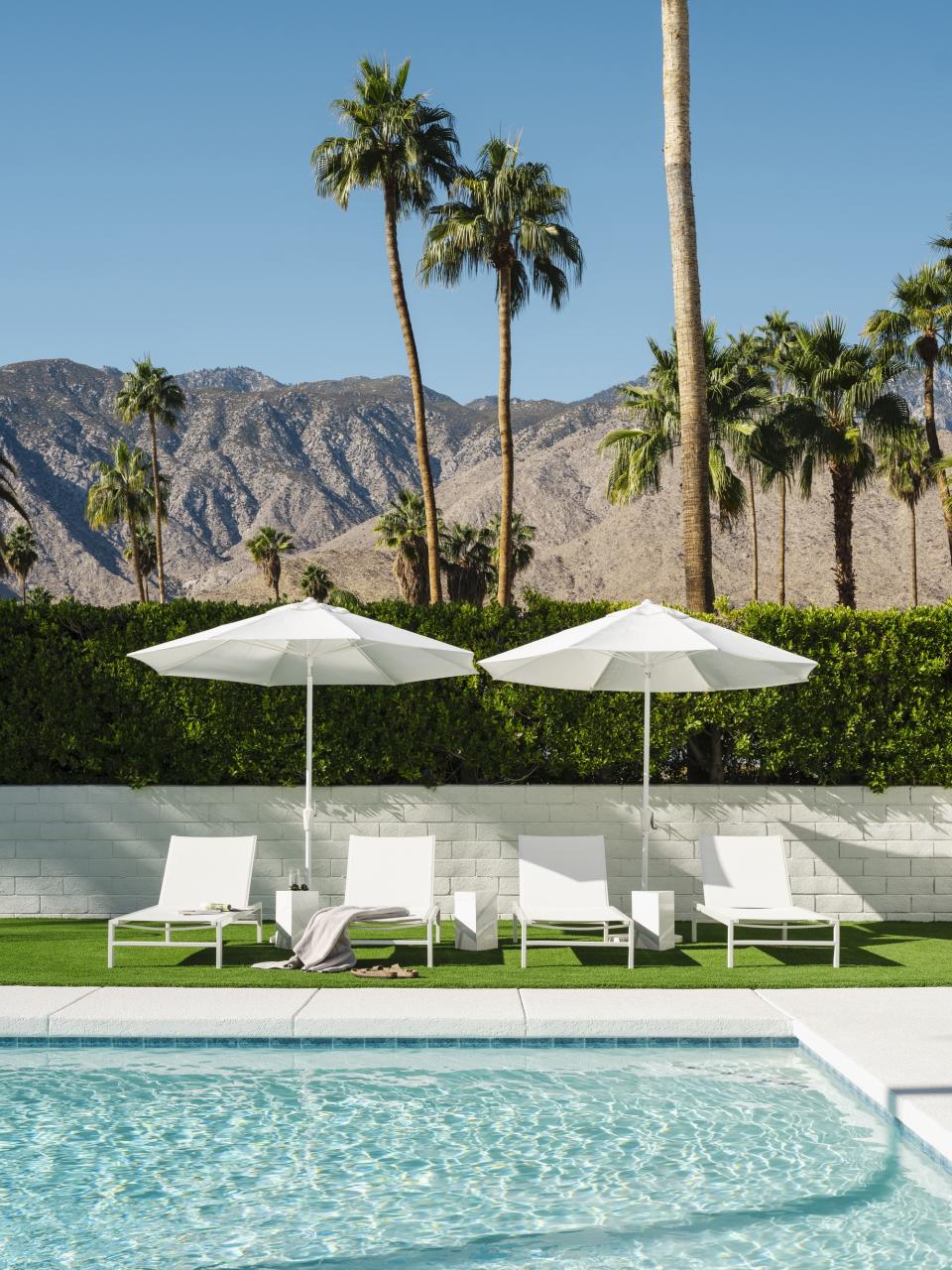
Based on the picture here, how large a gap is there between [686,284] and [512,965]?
688 cm

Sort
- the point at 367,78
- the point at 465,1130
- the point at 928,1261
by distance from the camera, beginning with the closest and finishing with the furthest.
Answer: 1. the point at 928,1261
2. the point at 465,1130
3. the point at 367,78

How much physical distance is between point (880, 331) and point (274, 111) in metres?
15.0

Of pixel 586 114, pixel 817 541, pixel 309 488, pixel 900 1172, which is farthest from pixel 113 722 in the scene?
pixel 309 488

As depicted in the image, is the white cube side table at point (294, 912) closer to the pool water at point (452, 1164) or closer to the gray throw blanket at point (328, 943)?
the gray throw blanket at point (328, 943)

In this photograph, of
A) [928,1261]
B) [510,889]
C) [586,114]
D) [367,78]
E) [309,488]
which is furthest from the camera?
[309,488]

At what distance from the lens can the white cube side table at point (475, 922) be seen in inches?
365

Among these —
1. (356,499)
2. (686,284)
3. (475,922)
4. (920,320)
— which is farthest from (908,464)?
(356,499)

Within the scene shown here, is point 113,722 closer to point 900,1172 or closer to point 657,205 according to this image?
point 657,205

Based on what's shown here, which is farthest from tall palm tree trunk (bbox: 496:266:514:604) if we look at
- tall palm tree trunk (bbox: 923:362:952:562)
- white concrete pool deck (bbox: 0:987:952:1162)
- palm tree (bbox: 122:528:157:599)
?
palm tree (bbox: 122:528:157:599)

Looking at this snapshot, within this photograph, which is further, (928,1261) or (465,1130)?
(465,1130)

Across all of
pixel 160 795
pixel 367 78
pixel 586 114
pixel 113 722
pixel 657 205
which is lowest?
pixel 160 795

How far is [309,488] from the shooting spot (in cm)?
15875

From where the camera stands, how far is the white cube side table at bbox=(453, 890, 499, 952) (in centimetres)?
927

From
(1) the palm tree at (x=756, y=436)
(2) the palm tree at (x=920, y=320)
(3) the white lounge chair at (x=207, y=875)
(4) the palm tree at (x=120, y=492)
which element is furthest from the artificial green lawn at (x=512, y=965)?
(4) the palm tree at (x=120, y=492)
